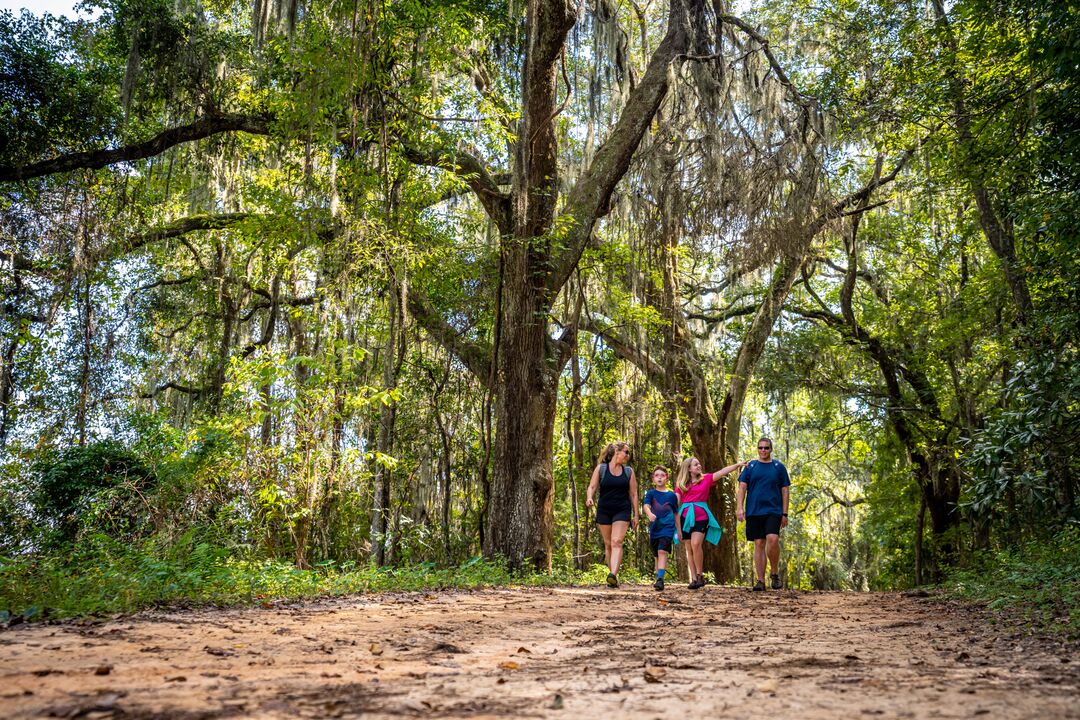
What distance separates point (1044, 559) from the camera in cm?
892

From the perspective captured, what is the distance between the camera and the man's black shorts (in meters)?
8.87

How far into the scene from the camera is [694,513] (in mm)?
9484

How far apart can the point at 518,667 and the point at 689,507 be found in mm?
6278

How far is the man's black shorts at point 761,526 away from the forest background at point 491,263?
2.12m

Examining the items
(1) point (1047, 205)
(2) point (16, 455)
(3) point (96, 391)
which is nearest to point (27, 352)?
(3) point (96, 391)

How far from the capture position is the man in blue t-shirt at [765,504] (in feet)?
29.2

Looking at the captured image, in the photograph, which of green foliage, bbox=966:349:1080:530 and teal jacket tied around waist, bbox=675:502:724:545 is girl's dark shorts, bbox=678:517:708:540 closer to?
teal jacket tied around waist, bbox=675:502:724:545

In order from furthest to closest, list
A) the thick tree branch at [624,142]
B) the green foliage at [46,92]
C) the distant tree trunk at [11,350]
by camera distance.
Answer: the distant tree trunk at [11,350] → the green foliage at [46,92] → the thick tree branch at [624,142]

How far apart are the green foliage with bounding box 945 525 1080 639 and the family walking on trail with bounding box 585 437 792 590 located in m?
1.97

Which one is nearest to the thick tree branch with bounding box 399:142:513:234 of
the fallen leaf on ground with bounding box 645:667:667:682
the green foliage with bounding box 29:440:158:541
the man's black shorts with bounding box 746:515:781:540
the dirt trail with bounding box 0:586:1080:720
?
the man's black shorts with bounding box 746:515:781:540

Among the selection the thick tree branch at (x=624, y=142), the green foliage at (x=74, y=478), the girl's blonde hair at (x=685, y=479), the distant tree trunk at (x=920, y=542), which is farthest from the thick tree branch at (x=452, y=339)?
the distant tree trunk at (x=920, y=542)

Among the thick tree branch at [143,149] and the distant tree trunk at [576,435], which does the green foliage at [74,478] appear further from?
the distant tree trunk at [576,435]

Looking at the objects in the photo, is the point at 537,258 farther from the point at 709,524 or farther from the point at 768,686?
the point at 768,686

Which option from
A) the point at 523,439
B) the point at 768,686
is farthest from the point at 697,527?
the point at 768,686
